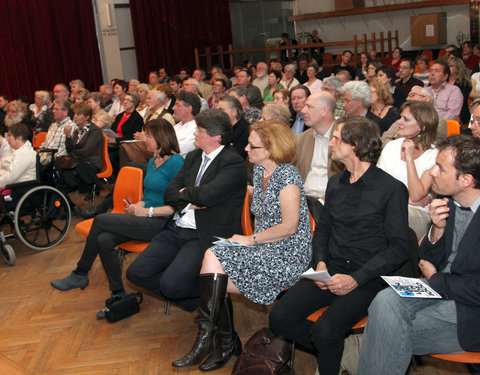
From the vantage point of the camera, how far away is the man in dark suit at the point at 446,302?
2.13 m

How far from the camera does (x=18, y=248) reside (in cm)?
513

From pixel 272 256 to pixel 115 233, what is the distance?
131cm

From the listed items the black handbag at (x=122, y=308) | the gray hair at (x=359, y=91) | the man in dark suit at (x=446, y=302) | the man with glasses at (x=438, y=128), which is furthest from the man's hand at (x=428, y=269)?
the gray hair at (x=359, y=91)

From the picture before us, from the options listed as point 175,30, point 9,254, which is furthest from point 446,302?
point 175,30

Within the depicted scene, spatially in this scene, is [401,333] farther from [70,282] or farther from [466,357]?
[70,282]

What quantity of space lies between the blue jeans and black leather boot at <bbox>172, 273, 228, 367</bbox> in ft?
2.53

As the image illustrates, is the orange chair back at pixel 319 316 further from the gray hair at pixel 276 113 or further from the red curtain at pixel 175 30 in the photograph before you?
the red curtain at pixel 175 30

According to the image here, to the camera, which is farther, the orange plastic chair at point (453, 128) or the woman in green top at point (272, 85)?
the woman in green top at point (272, 85)

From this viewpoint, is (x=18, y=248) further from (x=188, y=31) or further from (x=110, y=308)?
(x=188, y=31)

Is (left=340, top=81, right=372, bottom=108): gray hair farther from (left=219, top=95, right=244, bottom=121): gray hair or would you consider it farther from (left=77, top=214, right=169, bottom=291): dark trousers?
(left=77, top=214, right=169, bottom=291): dark trousers

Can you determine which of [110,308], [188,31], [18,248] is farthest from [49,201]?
Result: [188,31]

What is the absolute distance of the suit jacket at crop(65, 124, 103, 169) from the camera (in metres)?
5.61

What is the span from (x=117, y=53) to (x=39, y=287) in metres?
8.79

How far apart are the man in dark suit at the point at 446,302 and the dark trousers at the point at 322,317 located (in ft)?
0.40
